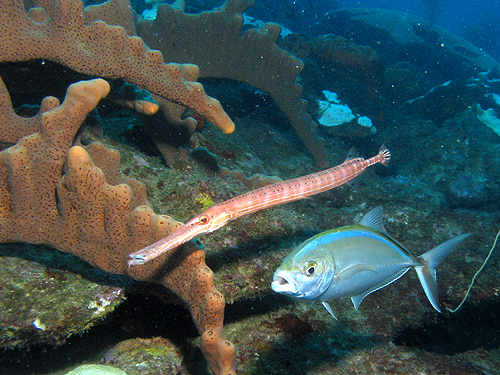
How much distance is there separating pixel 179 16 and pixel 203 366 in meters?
7.31

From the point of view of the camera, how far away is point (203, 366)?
3.41 metres

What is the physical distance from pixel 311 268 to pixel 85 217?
2.00 meters

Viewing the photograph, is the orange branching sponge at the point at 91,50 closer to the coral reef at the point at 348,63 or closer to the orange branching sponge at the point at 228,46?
the orange branching sponge at the point at 228,46

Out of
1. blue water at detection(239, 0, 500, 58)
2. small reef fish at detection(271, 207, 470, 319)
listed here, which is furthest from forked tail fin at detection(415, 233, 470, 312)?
blue water at detection(239, 0, 500, 58)

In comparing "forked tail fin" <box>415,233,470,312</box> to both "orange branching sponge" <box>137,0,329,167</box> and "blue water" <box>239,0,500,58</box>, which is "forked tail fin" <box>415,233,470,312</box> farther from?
"blue water" <box>239,0,500,58</box>

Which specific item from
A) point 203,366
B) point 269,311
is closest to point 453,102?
point 269,311

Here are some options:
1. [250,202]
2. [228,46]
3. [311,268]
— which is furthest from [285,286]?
[228,46]

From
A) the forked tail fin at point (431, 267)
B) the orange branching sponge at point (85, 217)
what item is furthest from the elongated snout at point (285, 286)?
the forked tail fin at point (431, 267)

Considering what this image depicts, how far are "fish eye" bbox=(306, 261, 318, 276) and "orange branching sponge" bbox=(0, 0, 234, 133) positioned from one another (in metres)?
2.36

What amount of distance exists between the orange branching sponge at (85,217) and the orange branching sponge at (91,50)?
1.00 meters

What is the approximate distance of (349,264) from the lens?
196cm

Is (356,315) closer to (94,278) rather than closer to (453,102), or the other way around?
(94,278)

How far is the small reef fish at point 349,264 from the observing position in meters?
1.76

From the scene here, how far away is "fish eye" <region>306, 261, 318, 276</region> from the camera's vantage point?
1.76 meters
